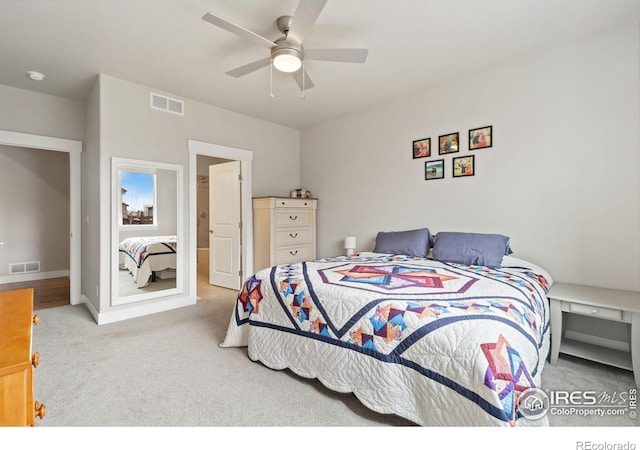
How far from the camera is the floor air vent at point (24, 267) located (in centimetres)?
513

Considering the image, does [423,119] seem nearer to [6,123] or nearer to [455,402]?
[455,402]

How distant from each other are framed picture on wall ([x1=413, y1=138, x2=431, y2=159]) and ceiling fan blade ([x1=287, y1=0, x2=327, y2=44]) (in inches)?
79.1

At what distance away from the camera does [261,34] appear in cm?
254

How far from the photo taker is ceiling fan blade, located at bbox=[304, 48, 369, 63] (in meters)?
2.27

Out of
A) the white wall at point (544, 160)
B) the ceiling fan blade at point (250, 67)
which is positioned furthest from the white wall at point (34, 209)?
the white wall at point (544, 160)

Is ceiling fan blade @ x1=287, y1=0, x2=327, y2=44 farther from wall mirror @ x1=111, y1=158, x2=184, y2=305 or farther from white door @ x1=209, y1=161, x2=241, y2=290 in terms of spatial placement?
white door @ x1=209, y1=161, x2=241, y2=290

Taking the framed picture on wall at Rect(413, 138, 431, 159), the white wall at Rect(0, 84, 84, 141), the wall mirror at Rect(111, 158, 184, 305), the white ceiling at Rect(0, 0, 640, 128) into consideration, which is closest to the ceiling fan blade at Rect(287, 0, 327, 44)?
the white ceiling at Rect(0, 0, 640, 128)

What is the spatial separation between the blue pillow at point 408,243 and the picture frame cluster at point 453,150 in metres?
0.69

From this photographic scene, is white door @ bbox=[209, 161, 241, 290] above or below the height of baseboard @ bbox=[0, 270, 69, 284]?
above

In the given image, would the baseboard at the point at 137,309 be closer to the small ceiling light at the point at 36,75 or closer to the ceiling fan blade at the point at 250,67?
the small ceiling light at the point at 36,75

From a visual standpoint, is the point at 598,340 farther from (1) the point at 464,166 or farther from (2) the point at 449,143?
(2) the point at 449,143

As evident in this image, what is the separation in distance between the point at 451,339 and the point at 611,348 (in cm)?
200

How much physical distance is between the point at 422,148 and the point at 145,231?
11.2 feet

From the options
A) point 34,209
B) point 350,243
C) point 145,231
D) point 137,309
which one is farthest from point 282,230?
point 34,209
